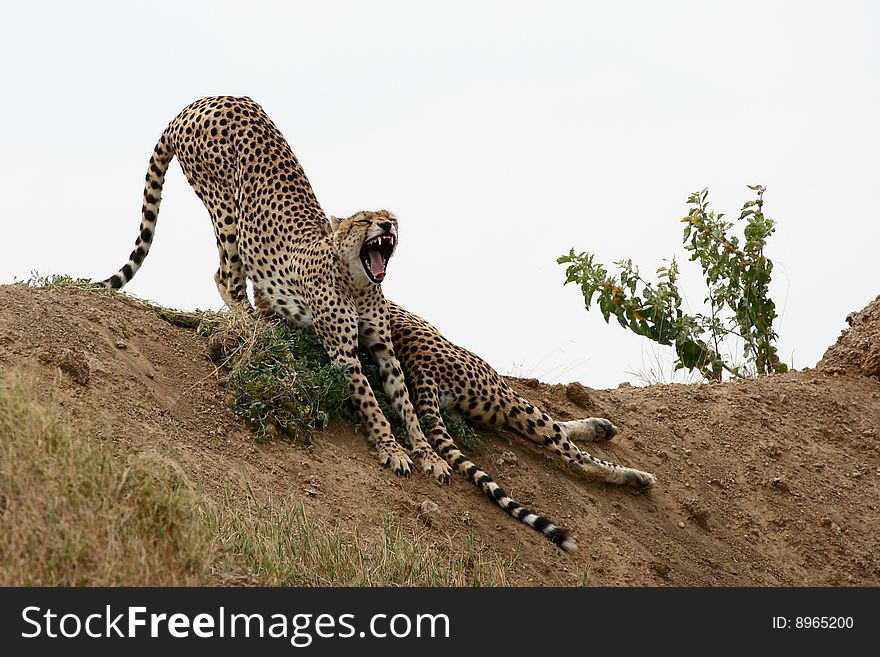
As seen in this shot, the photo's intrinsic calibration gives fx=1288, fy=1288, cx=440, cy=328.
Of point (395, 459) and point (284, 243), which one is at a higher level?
point (284, 243)

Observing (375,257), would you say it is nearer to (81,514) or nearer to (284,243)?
(284,243)

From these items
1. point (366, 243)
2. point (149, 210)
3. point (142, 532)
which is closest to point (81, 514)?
point (142, 532)

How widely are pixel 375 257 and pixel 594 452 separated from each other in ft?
7.08

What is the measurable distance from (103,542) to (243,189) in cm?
382

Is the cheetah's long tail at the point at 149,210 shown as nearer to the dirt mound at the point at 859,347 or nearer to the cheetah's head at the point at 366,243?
the cheetah's head at the point at 366,243

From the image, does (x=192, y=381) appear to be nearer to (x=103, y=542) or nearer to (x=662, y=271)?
(x=103, y=542)

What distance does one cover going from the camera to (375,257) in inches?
306

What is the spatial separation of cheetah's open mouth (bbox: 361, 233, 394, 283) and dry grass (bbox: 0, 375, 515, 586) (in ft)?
5.37

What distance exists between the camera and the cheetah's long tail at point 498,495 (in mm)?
7469

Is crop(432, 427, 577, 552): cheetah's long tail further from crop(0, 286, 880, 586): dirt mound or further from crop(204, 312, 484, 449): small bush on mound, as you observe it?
crop(204, 312, 484, 449): small bush on mound

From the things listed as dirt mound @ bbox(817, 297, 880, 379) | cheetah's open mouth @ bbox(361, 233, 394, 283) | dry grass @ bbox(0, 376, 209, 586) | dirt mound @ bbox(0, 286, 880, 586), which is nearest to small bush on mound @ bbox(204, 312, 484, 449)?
dirt mound @ bbox(0, 286, 880, 586)

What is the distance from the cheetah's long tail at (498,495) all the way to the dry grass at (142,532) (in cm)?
81

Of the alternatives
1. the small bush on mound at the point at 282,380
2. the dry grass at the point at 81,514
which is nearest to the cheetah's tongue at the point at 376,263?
the small bush on mound at the point at 282,380
